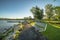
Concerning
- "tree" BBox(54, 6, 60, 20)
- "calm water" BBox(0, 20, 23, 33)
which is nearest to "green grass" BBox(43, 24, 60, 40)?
"tree" BBox(54, 6, 60, 20)

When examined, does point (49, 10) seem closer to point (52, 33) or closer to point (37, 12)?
point (37, 12)

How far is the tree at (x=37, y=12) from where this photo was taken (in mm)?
3833

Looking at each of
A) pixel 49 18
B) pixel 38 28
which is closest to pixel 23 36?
pixel 38 28

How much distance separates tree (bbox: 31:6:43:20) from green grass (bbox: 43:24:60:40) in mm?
392

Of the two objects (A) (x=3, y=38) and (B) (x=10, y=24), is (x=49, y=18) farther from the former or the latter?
(A) (x=3, y=38)

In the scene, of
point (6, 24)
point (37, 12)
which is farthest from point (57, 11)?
point (6, 24)

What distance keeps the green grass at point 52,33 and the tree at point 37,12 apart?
15.4 inches

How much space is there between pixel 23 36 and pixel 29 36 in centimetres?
17

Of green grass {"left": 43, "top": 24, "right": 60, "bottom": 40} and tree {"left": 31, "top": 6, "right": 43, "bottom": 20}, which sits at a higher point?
tree {"left": 31, "top": 6, "right": 43, "bottom": 20}

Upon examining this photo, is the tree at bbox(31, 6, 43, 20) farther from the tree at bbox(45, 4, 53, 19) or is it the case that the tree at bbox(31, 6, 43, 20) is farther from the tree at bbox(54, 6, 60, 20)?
the tree at bbox(54, 6, 60, 20)

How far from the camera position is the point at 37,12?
12.6 ft

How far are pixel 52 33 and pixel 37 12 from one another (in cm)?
76

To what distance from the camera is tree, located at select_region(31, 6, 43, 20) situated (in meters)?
3.83

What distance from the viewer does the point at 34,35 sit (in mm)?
3814
